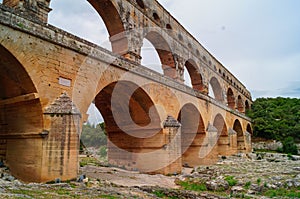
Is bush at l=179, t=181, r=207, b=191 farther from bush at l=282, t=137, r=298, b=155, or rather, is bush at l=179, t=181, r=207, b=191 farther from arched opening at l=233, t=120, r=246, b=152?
bush at l=282, t=137, r=298, b=155

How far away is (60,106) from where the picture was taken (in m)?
8.24

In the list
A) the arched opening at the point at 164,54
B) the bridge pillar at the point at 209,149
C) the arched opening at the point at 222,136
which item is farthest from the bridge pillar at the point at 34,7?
the arched opening at the point at 222,136

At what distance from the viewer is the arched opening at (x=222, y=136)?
23.3 meters

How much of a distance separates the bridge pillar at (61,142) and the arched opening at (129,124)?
13.7 feet

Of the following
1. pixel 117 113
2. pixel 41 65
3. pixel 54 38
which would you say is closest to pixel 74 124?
pixel 41 65

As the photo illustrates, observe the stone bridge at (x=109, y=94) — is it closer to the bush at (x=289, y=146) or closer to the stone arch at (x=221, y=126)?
the stone arch at (x=221, y=126)

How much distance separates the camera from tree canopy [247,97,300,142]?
34.4 m

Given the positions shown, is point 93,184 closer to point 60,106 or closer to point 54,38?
point 60,106

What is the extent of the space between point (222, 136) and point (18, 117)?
1848 centimetres

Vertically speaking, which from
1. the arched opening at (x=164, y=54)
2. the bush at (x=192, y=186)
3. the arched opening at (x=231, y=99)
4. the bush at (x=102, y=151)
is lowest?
the bush at (x=102, y=151)

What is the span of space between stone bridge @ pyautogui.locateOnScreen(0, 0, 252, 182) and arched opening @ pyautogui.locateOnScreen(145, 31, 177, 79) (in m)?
0.06

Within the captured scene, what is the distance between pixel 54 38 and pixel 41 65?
3.17 ft

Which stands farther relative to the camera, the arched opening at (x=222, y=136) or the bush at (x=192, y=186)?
the arched opening at (x=222, y=136)

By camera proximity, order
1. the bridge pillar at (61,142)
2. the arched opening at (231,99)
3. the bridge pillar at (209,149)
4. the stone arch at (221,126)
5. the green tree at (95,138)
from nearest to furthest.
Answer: the bridge pillar at (61,142) < the bridge pillar at (209,149) < the stone arch at (221,126) < the arched opening at (231,99) < the green tree at (95,138)
